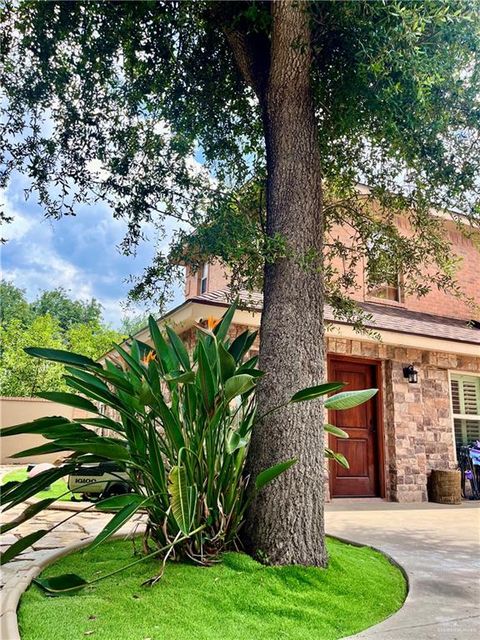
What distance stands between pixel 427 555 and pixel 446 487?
4307 millimetres

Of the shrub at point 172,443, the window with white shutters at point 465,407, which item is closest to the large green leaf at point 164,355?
the shrub at point 172,443

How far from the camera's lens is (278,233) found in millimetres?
3312

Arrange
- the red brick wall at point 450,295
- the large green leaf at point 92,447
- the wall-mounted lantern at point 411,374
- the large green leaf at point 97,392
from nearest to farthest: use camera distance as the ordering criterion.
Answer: the large green leaf at point 92,447
the large green leaf at point 97,392
the wall-mounted lantern at point 411,374
the red brick wall at point 450,295

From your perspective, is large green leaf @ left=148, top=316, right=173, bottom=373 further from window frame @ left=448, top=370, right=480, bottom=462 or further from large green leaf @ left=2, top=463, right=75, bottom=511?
window frame @ left=448, top=370, right=480, bottom=462

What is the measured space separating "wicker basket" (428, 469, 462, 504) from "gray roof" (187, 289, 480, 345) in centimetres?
216

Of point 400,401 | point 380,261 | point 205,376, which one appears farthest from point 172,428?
point 400,401

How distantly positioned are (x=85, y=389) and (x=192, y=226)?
1994 millimetres

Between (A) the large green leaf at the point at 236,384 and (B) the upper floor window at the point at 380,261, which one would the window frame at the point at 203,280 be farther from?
(A) the large green leaf at the point at 236,384

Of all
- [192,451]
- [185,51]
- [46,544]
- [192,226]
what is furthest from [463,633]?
[185,51]

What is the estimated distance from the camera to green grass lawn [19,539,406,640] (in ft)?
6.65

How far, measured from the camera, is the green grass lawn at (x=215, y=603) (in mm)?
2027

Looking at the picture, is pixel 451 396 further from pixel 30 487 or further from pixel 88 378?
pixel 30 487

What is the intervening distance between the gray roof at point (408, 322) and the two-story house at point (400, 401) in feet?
0.11

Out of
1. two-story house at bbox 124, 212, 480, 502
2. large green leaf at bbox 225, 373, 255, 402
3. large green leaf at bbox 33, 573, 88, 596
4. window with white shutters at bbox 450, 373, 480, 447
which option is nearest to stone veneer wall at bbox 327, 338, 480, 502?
two-story house at bbox 124, 212, 480, 502
